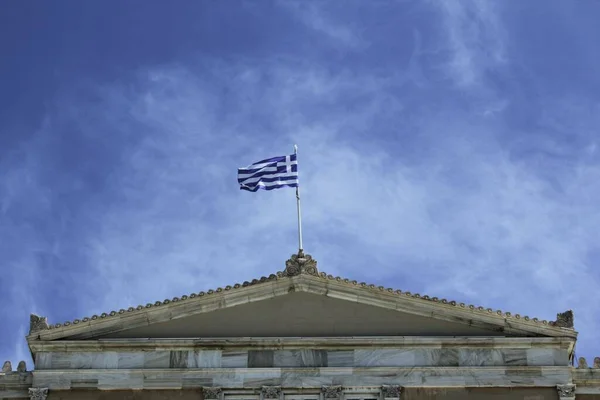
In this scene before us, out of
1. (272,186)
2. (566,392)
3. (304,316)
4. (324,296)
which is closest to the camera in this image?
(566,392)

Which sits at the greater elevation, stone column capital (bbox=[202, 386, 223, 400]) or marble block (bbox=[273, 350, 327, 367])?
marble block (bbox=[273, 350, 327, 367])

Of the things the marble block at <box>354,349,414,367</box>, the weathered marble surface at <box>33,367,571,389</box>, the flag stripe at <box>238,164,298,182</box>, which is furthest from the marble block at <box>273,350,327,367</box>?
the flag stripe at <box>238,164,298,182</box>

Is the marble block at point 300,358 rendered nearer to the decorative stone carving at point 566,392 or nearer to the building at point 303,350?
the building at point 303,350

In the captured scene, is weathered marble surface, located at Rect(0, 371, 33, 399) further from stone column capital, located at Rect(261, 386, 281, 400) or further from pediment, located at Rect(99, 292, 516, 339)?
stone column capital, located at Rect(261, 386, 281, 400)

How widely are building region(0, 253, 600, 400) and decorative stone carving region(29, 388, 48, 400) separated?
4 centimetres

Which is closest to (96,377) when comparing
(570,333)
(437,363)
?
(437,363)

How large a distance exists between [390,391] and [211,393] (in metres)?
5.40

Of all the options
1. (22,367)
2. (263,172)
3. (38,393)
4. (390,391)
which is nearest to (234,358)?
(390,391)

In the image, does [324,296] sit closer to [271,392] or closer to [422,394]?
[271,392]

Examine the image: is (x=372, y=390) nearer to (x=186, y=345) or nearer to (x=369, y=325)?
(x=369, y=325)

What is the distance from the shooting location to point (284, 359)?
53.4 meters

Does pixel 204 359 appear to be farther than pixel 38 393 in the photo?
Yes

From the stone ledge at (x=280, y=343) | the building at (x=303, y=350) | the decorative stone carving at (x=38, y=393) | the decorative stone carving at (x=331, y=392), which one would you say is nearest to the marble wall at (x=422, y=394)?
the building at (x=303, y=350)

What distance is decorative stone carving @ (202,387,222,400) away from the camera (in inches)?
2072
